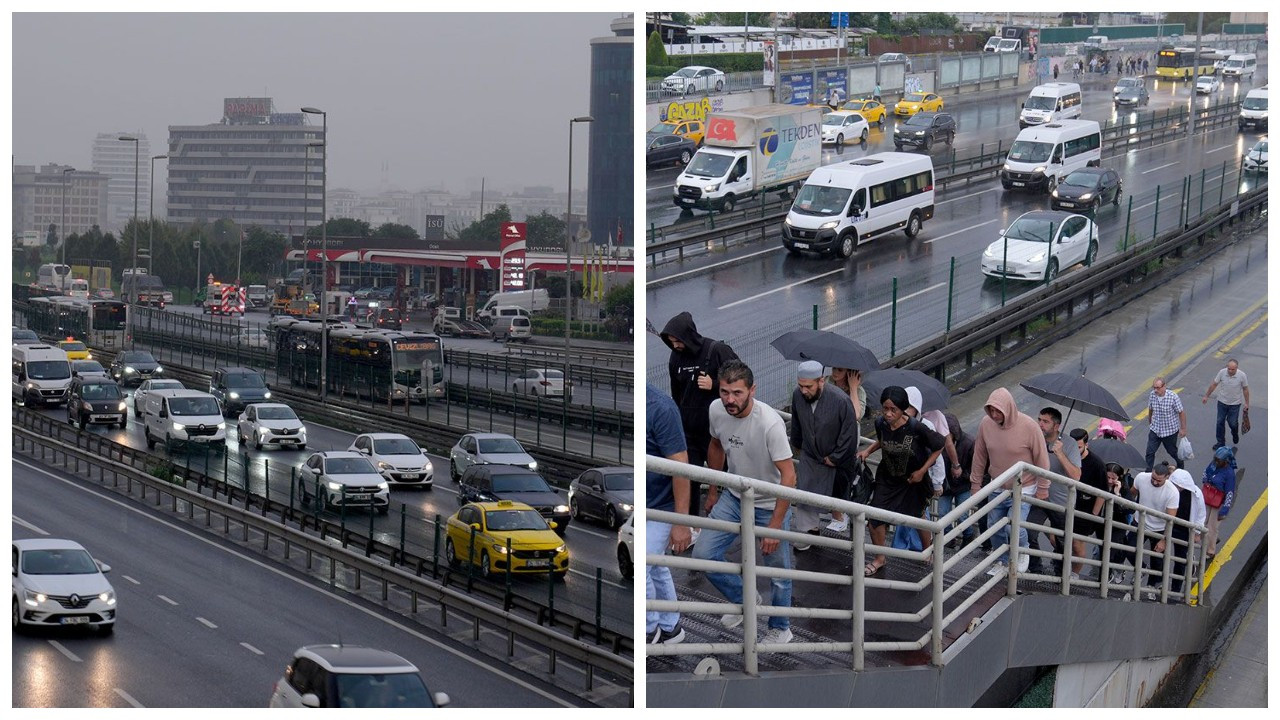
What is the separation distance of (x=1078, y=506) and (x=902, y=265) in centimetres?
1167

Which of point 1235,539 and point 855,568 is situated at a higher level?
point 855,568

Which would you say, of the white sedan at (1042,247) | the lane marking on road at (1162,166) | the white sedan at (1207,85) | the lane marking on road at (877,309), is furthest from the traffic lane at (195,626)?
the white sedan at (1207,85)

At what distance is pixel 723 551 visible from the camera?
409 cm

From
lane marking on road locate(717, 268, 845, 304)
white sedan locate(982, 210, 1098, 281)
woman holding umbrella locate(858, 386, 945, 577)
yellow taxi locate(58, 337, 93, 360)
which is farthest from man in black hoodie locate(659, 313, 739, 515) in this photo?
lane marking on road locate(717, 268, 845, 304)

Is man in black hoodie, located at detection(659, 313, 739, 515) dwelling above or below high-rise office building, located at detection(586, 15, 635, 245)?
below

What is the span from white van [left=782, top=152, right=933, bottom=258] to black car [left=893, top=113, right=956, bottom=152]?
23.0ft

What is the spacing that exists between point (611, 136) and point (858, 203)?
40.9ft

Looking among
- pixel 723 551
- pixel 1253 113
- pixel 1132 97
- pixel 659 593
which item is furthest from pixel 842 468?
pixel 1132 97

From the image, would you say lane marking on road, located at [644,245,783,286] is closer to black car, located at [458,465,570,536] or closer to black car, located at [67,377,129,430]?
black car, located at [458,465,570,536]

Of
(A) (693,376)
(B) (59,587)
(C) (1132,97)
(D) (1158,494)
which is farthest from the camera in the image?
(C) (1132,97)

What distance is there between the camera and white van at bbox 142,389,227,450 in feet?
26.1

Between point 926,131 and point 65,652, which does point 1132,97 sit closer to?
point 926,131

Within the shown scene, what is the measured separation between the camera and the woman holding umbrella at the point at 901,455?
5262 millimetres
